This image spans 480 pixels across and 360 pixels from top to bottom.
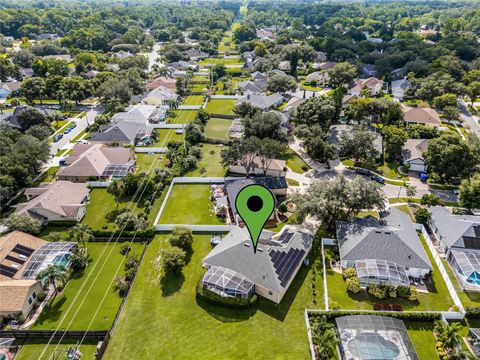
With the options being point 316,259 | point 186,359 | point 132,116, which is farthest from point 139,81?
point 186,359

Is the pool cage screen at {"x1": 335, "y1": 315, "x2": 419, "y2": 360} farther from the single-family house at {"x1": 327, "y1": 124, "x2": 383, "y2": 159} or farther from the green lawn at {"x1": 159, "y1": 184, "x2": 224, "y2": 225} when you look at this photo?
the single-family house at {"x1": 327, "y1": 124, "x2": 383, "y2": 159}

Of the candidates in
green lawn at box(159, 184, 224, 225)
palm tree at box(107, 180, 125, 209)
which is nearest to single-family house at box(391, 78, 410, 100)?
green lawn at box(159, 184, 224, 225)

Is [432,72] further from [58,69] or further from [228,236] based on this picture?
[58,69]

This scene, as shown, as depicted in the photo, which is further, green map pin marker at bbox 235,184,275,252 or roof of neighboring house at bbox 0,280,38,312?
roof of neighboring house at bbox 0,280,38,312

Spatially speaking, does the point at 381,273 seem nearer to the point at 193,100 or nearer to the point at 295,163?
the point at 295,163

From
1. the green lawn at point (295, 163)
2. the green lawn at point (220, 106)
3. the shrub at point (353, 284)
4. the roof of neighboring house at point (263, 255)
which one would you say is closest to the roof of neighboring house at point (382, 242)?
the shrub at point (353, 284)

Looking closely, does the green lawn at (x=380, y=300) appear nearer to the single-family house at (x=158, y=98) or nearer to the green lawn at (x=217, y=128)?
the green lawn at (x=217, y=128)

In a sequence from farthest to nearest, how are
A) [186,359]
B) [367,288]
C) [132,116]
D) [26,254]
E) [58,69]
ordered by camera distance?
[58,69] → [132,116] → [26,254] → [367,288] → [186,359]
